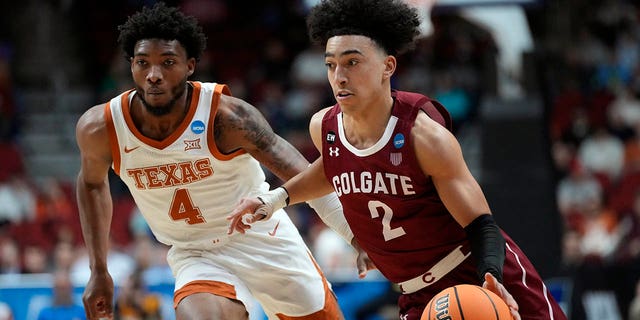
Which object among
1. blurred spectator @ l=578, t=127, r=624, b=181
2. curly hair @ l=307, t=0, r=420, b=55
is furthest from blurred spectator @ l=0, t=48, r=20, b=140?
curly hair @ l=307, t=0, r=420, b=55

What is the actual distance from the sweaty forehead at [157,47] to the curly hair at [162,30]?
0.03m

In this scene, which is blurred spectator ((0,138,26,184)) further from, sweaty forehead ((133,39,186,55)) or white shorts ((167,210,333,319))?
sweaty forehead ((133,39,186,55))

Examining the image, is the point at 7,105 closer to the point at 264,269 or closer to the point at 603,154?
the point at 603,154

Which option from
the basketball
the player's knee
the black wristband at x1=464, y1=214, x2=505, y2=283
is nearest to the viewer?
the basketball

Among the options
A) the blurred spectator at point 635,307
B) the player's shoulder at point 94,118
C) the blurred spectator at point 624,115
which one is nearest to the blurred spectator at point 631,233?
the blurred spectator at point 635,307

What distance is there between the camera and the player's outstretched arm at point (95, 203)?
5.59 m

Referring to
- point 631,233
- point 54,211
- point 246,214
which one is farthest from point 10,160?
point 246,214

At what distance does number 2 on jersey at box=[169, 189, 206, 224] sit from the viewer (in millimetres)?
5687

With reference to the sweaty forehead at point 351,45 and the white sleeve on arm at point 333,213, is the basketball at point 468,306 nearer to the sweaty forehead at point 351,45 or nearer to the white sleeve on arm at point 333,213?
the sweaty forehead at point 351,45

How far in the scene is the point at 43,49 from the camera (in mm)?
17172

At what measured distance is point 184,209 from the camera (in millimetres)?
5719

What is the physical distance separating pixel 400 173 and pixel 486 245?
1.78ft

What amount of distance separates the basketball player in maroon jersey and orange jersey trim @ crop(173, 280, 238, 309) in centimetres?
55

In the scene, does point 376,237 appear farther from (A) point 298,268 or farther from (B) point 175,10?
(B) point 175,10
